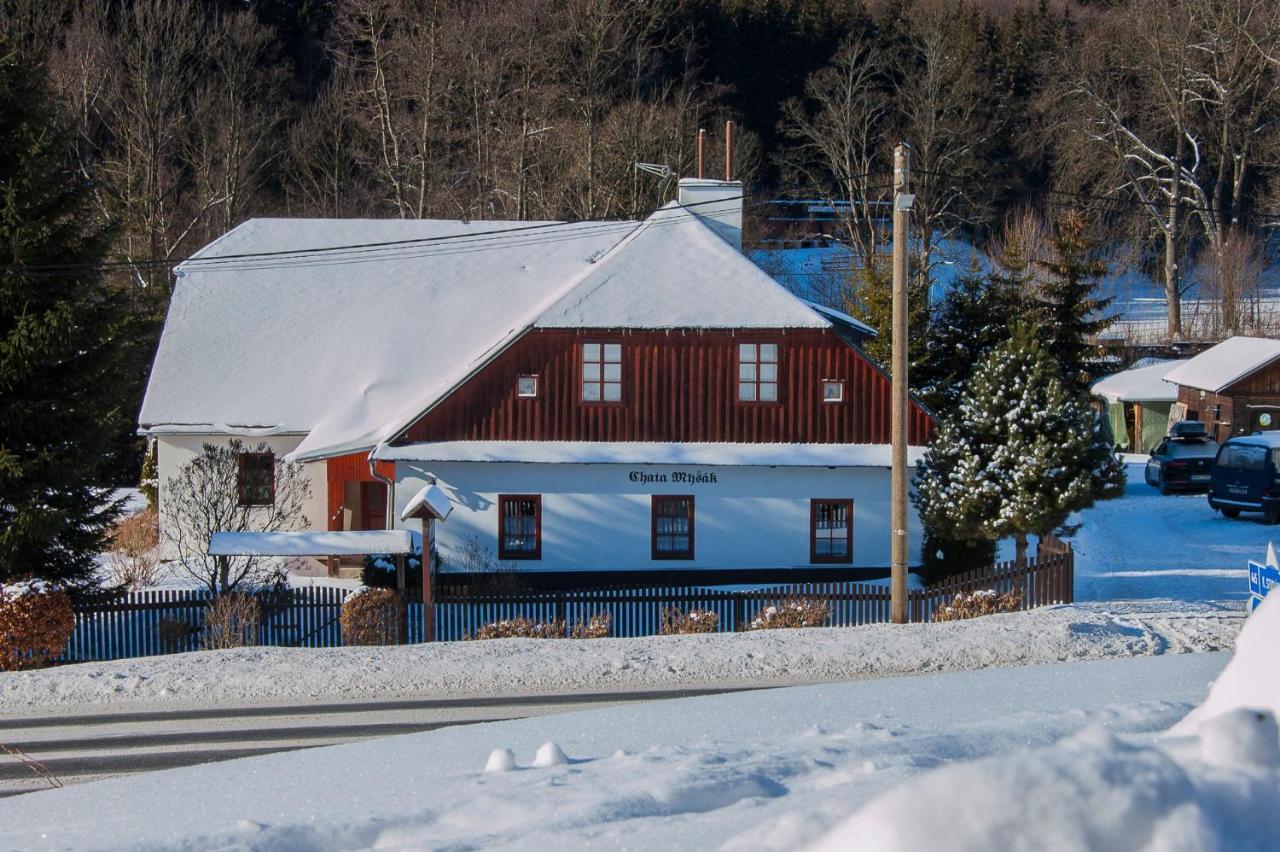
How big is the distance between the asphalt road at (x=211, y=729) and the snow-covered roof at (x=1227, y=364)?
99.5 ft

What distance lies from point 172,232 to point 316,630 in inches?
1465

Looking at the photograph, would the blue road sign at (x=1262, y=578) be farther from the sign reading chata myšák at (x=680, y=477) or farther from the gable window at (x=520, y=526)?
the gable window at (x=520, y=526)

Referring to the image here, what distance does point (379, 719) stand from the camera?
1376cm

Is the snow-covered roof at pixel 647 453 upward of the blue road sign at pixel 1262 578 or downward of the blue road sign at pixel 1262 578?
upward

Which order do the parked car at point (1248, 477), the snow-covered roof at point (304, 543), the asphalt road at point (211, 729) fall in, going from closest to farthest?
1. the asphalt road at point (211, 729)
2. the snow-covered roof at point (304, 543)
3. the parked car at point (1248, 477)

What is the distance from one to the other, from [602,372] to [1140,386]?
2876 cm

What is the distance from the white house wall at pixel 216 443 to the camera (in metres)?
27.9

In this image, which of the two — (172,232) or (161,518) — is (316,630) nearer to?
(161,518)

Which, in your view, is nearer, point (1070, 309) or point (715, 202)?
point (715, 202)

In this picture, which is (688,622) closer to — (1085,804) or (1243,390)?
(1085,804)

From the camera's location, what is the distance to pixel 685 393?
2491 centimetres

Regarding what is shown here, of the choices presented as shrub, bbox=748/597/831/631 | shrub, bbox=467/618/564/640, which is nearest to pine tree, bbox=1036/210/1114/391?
shrub, bbox=748/597/831/631

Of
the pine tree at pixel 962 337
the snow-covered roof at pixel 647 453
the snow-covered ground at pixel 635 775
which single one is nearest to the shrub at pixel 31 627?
the snow-covered roof at pixel 647 453

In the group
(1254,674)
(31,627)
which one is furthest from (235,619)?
(1254,674)
